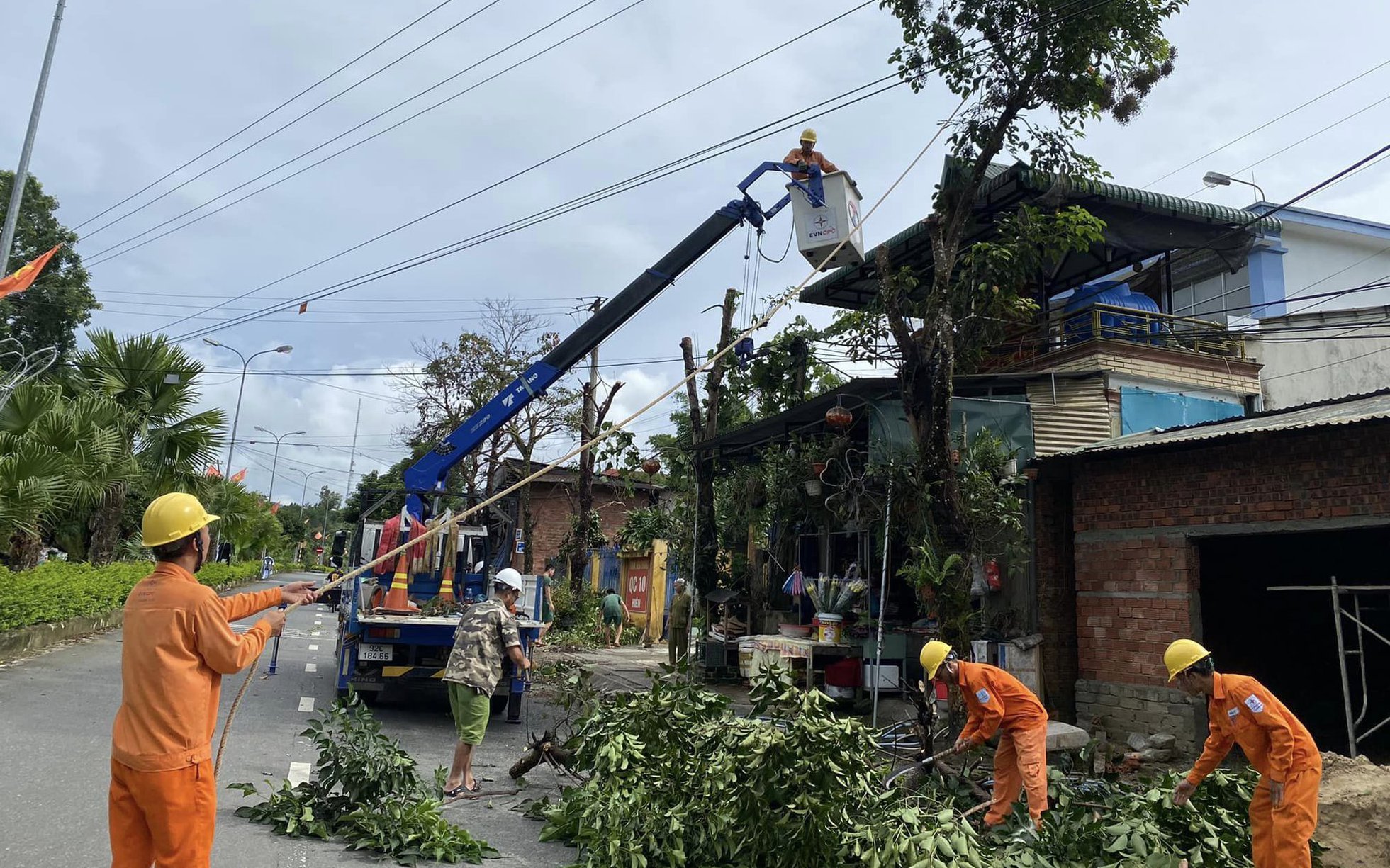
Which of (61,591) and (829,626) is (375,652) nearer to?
(829,626)

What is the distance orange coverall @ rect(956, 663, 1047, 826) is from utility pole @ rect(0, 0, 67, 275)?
1269 centimetres

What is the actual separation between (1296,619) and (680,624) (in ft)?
30.0

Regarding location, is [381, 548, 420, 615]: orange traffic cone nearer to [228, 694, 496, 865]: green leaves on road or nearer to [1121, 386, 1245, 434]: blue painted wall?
[228, 694, 496, 865]: green leaves on road

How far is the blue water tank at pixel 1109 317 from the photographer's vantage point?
13.7 m

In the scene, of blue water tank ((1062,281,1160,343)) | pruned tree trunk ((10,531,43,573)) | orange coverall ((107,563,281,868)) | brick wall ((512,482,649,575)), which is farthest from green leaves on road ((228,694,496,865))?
brick wall ((512,482,649,575))

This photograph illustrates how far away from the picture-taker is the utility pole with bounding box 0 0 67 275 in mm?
11898

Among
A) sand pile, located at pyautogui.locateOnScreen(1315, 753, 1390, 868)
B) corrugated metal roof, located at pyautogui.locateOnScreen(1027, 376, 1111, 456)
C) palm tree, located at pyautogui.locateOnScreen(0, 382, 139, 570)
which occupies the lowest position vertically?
sand pile, located at pyautogui.locateOnScreen(1315, 753, 1390, 868)

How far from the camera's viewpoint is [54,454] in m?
11.4

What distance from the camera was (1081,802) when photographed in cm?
577

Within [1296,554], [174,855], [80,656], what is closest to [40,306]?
[80,656]

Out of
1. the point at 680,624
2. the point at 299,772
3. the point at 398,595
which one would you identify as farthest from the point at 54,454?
the point at 680,624

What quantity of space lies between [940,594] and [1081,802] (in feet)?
9.32

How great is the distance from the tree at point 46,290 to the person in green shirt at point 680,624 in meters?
19.0

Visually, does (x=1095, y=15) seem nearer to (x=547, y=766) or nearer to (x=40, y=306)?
(x=547, y=766)
